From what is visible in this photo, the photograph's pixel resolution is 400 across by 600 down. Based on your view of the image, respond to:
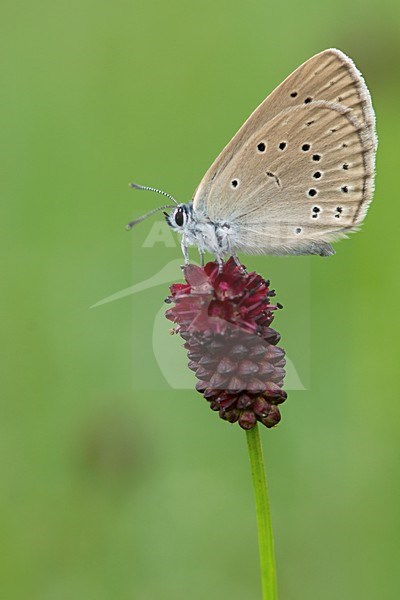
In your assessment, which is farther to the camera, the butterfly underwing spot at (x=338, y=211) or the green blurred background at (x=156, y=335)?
the green blurred background at (x=156, y=335)

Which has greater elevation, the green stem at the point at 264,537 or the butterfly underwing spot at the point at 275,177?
the butterfly underwing spot at the point at 275,177

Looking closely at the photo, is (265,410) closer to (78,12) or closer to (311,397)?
(311,397)

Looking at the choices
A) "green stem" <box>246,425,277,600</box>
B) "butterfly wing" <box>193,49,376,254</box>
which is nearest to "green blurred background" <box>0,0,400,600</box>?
"butterfly wing" <box>193,49,376,254</box>

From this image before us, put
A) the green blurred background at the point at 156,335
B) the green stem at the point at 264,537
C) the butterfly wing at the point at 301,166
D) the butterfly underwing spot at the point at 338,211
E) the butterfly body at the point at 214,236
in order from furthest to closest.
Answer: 1. the green blurred background at the point at 156,335
2. the butterfly body at the point at 214,236
3. the butterfly underwing spot at the point at 338,211
4. the butterfly wing at the point at 301,166
5. the green stem at the point at 264,537

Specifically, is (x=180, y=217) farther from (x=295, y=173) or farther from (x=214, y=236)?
(x=295, y=173)

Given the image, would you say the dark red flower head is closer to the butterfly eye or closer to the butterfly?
the butterfly

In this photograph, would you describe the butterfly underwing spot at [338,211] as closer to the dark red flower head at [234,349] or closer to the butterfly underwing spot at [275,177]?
the butterfly underwing spot at [275,177]

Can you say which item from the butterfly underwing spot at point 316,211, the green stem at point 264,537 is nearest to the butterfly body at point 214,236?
the butterfly underwing spot at point 316,211
